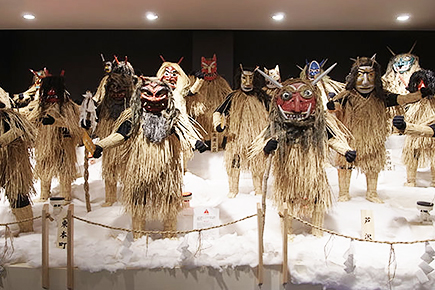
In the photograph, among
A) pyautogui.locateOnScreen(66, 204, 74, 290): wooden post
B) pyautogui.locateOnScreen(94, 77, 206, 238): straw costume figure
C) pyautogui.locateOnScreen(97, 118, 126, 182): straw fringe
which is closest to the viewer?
pyautogui.locateOnScreen(66, 204, 74, 290): wooden post

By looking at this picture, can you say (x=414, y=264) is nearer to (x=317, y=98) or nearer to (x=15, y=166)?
(x=317, y=98)

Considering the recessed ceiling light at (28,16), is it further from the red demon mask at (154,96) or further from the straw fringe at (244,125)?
the straw fringe at (244,125)

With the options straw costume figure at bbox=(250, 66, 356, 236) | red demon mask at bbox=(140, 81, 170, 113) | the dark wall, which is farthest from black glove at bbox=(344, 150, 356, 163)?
the dark wall

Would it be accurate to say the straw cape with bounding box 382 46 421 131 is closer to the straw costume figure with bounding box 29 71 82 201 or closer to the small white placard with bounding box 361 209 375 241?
the small white placard with bounding box 361 209 375 241

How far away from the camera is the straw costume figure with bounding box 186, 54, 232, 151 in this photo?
4172 mm

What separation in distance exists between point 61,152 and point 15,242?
0.89 meters

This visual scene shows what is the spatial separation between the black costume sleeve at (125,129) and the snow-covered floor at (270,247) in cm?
59

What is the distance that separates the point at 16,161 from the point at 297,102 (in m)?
1.81

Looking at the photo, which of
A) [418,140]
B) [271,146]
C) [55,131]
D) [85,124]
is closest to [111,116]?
[55,131]

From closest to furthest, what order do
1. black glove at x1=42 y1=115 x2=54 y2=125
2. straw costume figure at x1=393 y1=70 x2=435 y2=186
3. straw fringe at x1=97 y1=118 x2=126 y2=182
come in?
black glove at x1=42 y1=115 x2=54 y2=125 < straw fringe at x1=97 y1=118 x2=126 y2=182 < straw costume figure at x1=393 y1=70 x2=435 y2=186

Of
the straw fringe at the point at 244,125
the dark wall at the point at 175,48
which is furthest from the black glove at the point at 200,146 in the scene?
the dark wall at the point at 175,48

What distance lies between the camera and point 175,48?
433 centimetres

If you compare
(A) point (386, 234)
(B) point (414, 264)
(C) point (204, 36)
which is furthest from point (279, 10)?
(B) point (414, 264)

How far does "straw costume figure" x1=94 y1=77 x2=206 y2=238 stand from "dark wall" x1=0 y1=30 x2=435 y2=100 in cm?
193
